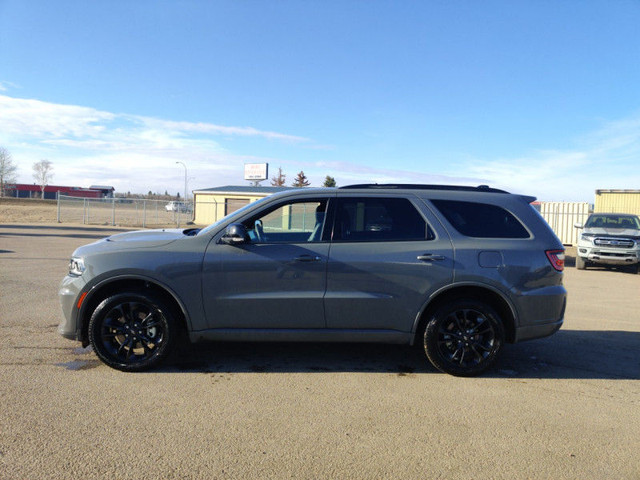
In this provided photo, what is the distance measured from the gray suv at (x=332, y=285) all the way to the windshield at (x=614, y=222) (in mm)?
12416

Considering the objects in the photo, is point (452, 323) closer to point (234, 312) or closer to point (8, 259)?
point (234, 312)

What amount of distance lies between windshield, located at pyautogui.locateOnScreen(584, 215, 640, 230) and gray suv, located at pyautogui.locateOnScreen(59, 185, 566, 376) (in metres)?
12.4

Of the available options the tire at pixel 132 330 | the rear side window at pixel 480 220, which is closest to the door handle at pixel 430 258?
the rear side window at pixel 480 220

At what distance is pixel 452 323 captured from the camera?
479 cm

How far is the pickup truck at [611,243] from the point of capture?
1412 cm

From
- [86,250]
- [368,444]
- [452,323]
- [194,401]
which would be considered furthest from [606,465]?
[86,250]

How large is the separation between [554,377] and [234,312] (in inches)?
125

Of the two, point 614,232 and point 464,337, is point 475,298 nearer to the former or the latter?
point 464,337

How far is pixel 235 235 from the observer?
4531mm

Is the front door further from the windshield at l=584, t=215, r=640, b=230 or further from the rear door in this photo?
the windshield at l=584, t=215, r=640, b=230

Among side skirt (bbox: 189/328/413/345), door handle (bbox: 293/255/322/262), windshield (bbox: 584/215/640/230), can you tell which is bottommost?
side skirt (bbox: 189/328/413/345)

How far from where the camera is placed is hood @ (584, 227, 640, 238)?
1430cm

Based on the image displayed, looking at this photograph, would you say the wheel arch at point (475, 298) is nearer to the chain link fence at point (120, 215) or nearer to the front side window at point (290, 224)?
the front side window at point (290, 224)

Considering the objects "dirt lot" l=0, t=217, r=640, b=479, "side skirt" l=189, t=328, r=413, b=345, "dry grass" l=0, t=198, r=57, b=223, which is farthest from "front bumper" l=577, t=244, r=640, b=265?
"dry grass" l=0, t=198, r=57, b=223
